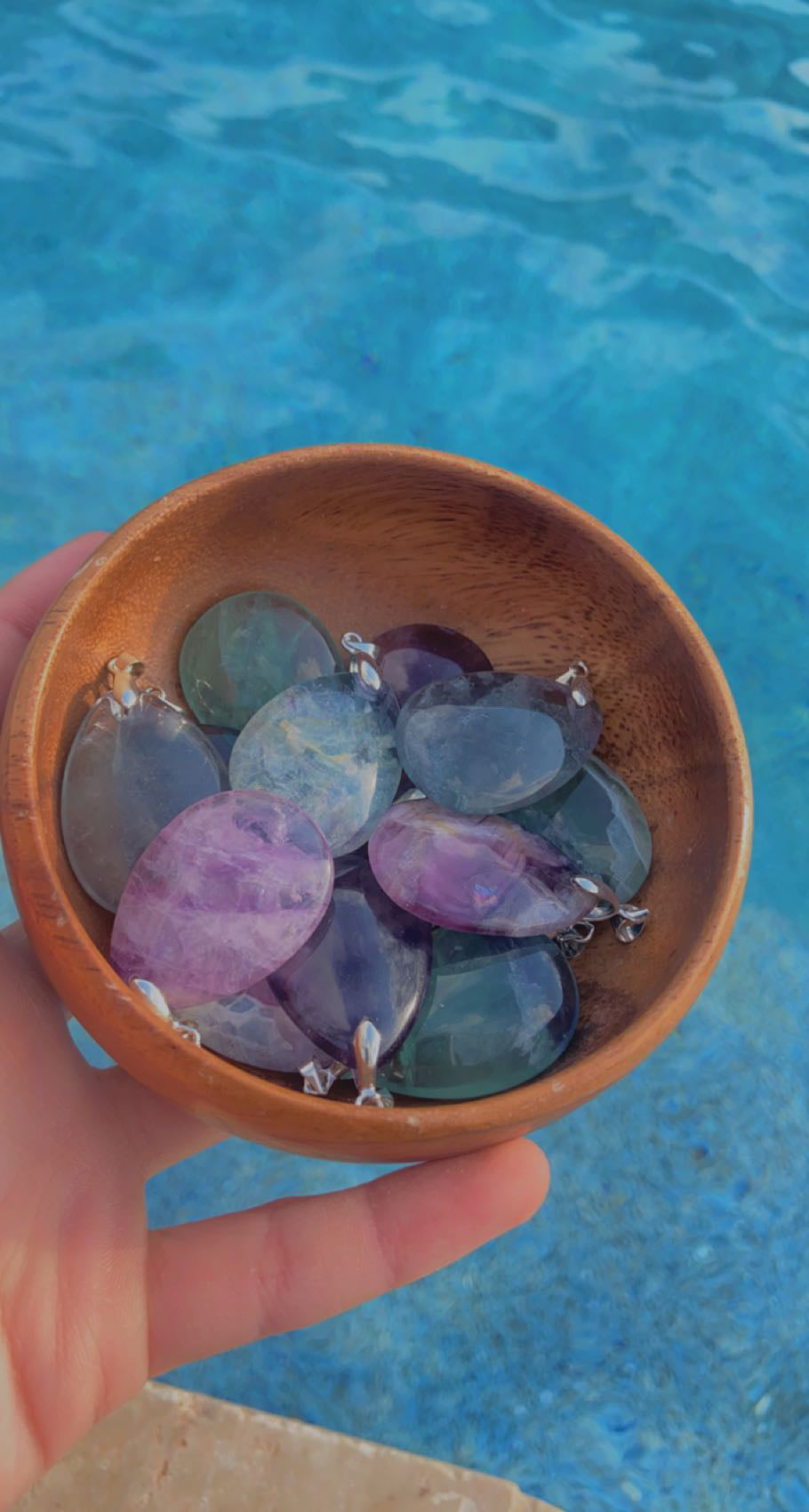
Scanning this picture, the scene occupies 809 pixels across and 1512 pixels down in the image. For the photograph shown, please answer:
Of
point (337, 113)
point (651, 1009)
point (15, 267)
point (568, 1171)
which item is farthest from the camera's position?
point (337, 113)

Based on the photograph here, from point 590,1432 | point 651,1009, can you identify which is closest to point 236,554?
point 651,1009

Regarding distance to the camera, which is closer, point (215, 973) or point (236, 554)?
point (215, 973)

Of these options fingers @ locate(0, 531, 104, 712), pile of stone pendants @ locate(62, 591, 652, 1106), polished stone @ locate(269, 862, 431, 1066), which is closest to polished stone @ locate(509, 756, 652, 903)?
pile of stone pendants @ locate(62, 591, 652, 1106)

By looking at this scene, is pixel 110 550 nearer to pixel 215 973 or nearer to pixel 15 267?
pixel 215 973

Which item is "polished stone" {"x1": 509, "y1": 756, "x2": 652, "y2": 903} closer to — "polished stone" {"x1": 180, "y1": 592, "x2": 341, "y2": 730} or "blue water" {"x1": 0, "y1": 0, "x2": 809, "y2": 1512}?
"polished stone" {"x1": 180, "y1": 592, "x2": 341, "y2": 730}

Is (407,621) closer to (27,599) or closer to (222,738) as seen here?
(222,738)

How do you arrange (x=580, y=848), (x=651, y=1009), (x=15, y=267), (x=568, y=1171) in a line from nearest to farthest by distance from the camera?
1. (x=651, y=1009)
2. (x=580, y=848)
3. (x=568, y=1171)
4. (x=15, y=267)

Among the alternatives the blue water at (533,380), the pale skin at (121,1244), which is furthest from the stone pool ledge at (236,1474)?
the pale skin at (121,1244)
